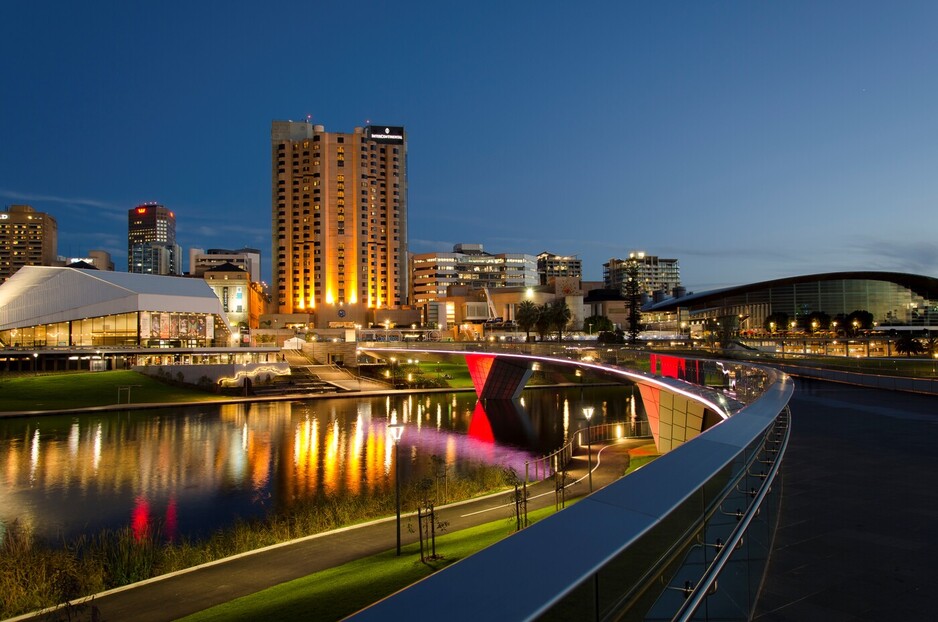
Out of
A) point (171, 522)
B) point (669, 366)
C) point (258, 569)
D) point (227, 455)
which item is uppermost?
point (669, 366)

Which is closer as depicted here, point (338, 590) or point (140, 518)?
point (338, 590)

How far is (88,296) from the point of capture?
299 feet

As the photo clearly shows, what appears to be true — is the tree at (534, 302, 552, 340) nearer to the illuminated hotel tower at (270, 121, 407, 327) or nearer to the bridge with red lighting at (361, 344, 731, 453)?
the bridge with red lighting at (361, 344, 731, 453)

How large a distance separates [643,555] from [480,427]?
49914 mm

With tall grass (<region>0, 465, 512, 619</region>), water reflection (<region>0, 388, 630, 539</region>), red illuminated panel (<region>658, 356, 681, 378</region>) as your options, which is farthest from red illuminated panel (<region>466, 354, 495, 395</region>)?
tall grass (<region>0, 465, 512, 619</region>)

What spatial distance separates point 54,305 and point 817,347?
348 ft

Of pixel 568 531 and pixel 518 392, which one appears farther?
pixel 518 392

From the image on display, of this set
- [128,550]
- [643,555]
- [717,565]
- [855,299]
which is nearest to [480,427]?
[128,550]

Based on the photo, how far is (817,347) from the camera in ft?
267

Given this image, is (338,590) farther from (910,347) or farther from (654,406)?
(910,347)

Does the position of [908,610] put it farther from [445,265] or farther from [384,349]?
[445,265]

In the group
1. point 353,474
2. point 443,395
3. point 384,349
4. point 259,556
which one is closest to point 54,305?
point 384,349

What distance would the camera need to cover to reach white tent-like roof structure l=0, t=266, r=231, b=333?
88875 mm

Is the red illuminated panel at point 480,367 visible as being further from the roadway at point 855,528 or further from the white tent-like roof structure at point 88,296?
the roadway at point 855,528
